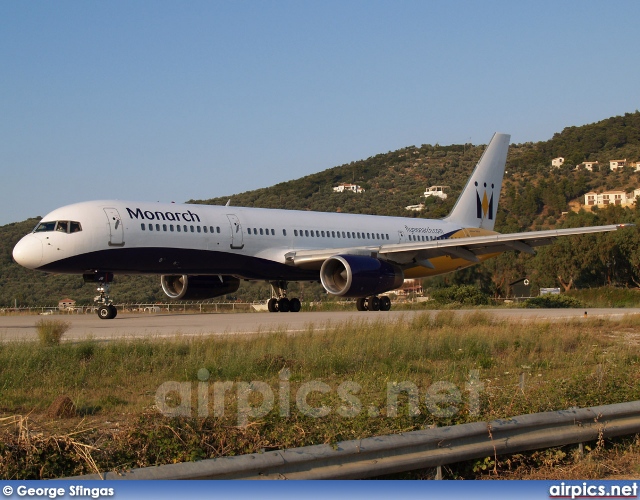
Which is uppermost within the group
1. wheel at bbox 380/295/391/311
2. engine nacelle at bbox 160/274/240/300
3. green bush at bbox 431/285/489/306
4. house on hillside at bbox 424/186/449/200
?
house on hillside at bbox 424/186/449/200

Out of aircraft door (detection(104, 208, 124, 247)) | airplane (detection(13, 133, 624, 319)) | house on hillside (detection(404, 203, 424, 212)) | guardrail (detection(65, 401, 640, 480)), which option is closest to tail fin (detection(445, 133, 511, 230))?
airplane (detection(13, 133, 624, 319))

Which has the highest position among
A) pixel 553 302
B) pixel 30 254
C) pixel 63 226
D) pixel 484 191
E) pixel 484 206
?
pixel 484 191

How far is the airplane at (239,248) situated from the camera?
22.1 metres

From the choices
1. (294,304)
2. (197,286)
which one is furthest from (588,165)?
(197,286)

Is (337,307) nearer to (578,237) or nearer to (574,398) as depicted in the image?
(574,398)

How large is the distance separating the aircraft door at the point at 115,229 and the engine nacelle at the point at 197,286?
4301 millimetres

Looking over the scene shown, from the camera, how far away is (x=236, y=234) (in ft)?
83.0

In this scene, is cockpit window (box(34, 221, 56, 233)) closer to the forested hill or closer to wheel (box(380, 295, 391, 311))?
wheel (box(380, 295, 391, 311))

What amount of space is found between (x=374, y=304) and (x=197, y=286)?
5.77 meters

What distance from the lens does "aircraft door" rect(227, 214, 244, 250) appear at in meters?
25.2

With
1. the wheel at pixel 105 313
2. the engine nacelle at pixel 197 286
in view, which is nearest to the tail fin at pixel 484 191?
the engine nacelle at pixel 197 286

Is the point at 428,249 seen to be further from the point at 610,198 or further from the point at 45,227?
the point at 610,198

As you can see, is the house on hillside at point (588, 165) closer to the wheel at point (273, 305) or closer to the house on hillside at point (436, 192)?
the house on hillside at point (436, 192)

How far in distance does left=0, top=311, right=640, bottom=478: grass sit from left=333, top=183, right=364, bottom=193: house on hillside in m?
86.6
